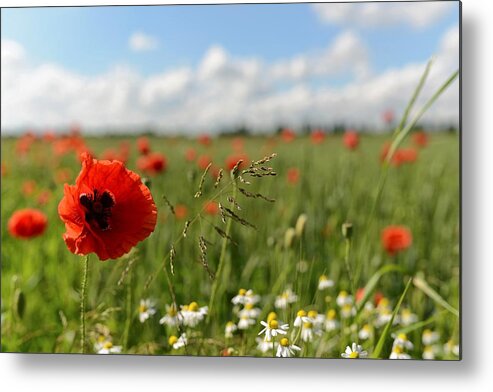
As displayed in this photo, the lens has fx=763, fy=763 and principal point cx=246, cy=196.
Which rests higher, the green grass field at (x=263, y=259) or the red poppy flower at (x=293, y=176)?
the red poppy flower at (x=293, y=176)

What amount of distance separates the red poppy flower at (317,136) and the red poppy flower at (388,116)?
16 cm

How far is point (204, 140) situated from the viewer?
6.14ft

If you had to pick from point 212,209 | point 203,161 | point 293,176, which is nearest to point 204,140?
point 203,161

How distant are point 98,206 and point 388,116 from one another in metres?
0.76

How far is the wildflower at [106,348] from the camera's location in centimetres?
170

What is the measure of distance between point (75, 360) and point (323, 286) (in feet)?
1.98

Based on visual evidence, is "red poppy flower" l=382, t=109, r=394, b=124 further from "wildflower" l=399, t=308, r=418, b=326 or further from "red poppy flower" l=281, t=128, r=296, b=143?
"wildflower" l=399, t=308, r=418, b=326

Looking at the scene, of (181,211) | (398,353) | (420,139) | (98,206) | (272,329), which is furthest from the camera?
(181,211)

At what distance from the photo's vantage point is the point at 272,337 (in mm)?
1566

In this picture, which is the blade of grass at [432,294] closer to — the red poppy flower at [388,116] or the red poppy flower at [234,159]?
the red poppy flower at [388,116]

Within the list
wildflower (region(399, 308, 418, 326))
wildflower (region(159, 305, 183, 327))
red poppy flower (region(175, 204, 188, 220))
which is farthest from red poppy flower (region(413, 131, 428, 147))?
wildflower (region(159, 305, 183, 327))

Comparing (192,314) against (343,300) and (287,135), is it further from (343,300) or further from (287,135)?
(287,135)

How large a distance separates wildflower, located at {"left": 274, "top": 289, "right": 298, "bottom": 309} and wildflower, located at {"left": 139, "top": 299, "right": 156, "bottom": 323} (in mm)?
282

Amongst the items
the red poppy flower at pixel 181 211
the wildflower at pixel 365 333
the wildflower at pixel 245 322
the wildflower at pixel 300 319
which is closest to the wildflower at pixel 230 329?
the wildflower at pixel 245 322
